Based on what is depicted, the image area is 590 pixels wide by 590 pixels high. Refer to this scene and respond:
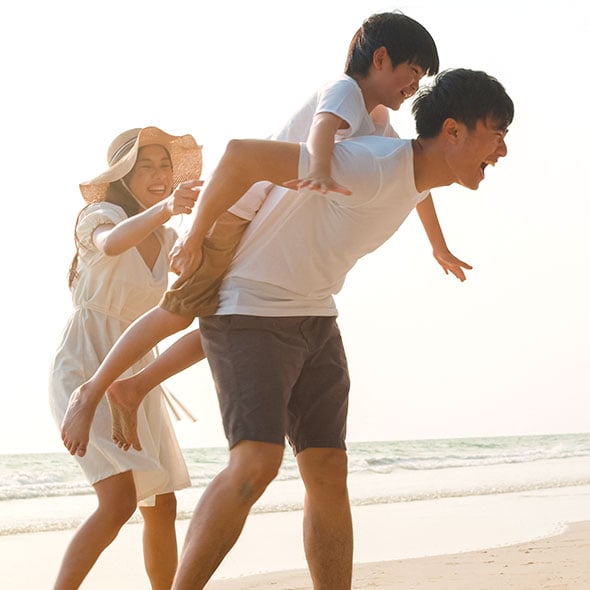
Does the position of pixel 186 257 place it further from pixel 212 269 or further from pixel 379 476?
pixel 379 476

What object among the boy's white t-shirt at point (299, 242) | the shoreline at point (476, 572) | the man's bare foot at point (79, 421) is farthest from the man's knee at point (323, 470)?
the shoreline at point (476, 572)

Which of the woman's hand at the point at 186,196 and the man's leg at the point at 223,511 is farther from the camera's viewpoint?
the woman's hand at the point at 186,196

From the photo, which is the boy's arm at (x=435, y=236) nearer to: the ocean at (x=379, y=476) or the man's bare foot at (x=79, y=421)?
the man's bare foot at (x=79, y=421)

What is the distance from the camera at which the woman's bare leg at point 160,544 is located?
397 cm

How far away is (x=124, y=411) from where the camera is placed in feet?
11.7

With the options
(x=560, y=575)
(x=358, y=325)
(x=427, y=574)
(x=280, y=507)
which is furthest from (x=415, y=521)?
(x=358, y=325)

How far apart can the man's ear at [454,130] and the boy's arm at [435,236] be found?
671 millimetres

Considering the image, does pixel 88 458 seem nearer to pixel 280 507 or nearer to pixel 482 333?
pixel 280 507

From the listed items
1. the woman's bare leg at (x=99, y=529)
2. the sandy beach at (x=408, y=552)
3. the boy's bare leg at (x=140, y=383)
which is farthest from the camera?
the sandy beach at (x=408, y=552)

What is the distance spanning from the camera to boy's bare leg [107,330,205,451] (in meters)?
3.45

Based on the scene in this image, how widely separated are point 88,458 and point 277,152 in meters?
1.39

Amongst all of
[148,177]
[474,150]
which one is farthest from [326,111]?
[148,177]

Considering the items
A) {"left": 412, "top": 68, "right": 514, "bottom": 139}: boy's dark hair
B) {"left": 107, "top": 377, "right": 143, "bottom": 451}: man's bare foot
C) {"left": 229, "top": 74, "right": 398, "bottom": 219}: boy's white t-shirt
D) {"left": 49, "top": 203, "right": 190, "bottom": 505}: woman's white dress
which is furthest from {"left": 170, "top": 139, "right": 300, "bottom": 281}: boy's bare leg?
{"left": 49, "top": 203, "right": 190, "bottom": 505}: woman's white dress

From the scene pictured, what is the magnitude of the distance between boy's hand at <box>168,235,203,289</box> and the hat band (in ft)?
3.70
